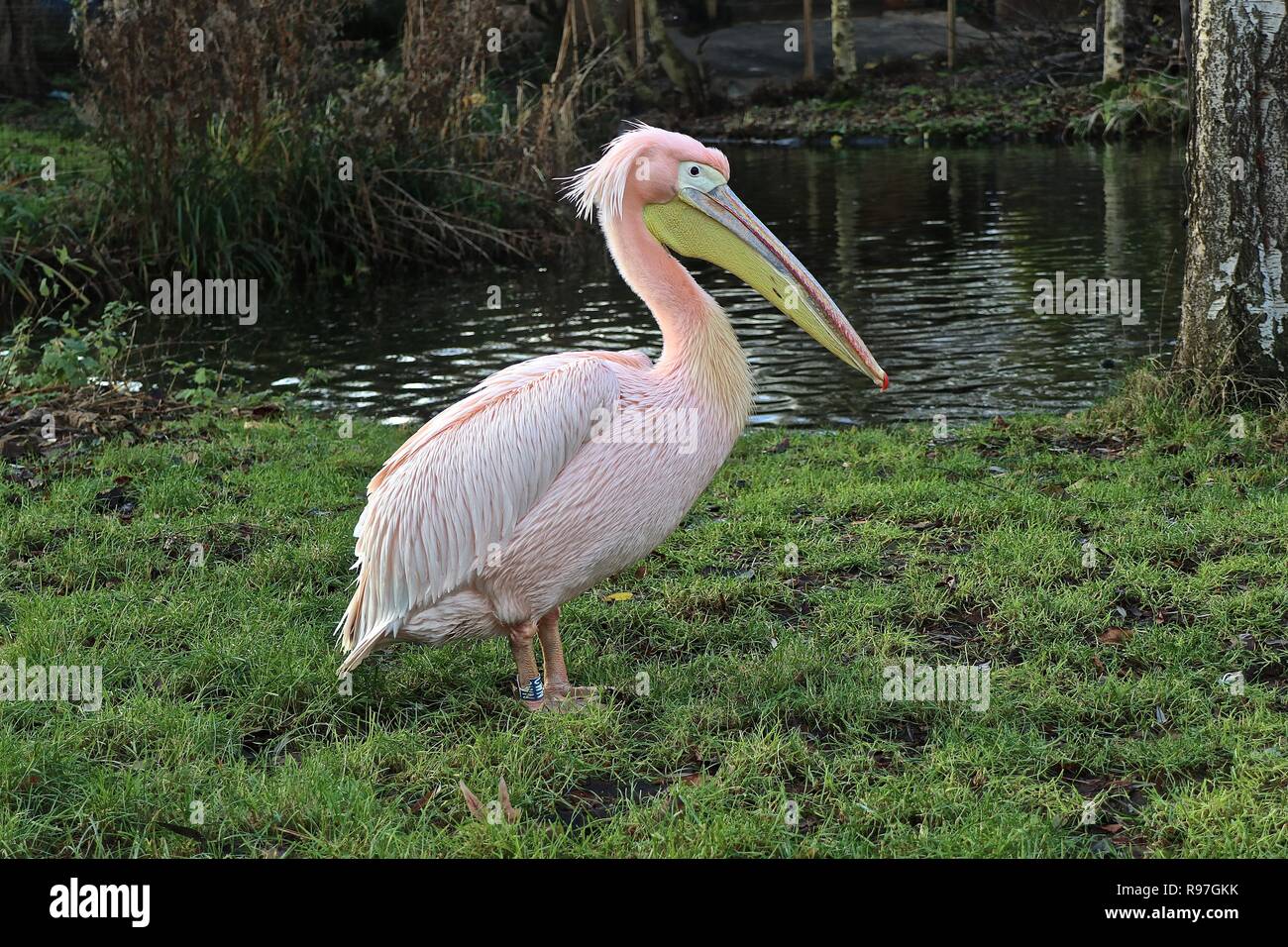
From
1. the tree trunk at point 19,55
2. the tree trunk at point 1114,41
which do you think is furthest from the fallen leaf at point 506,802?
the tree trunk at point 1114,41

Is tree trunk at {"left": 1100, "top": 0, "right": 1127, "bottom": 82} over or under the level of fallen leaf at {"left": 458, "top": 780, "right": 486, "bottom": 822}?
over

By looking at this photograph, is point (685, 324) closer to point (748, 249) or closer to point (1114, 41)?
point (748, 249)

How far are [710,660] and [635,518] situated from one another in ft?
2.21

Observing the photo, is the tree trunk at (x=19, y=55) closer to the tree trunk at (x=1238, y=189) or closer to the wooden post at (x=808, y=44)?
the wooden post at (x=808, y=44)

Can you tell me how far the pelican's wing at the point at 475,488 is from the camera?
142 inches

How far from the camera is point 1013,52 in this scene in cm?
2534

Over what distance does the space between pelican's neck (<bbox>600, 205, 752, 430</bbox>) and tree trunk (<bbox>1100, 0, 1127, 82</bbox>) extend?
19878 millimetres

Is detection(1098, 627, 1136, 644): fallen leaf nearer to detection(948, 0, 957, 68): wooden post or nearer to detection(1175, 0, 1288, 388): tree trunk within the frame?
detection(1175, 0, 1288, 388): tree trunk

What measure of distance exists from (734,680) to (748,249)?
1282 mm

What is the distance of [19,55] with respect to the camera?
20.4 m

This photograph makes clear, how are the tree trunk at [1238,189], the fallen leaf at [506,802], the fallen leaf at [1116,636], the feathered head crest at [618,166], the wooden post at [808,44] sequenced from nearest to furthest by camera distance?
the fallen leaf at [506,802] < the feathered head crest at [618,166] < the fallen leaf at [1116,636] < the tree trunk at [1238,189] < the wooden post at [808,44]

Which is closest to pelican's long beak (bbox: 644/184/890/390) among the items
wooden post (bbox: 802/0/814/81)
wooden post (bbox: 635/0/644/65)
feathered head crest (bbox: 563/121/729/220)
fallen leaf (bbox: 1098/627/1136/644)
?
feathered head crest (bbox: 563/121/729/220)

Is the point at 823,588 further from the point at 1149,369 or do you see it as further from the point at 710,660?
the point at 1149,369

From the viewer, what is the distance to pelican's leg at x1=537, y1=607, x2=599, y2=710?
382cm
